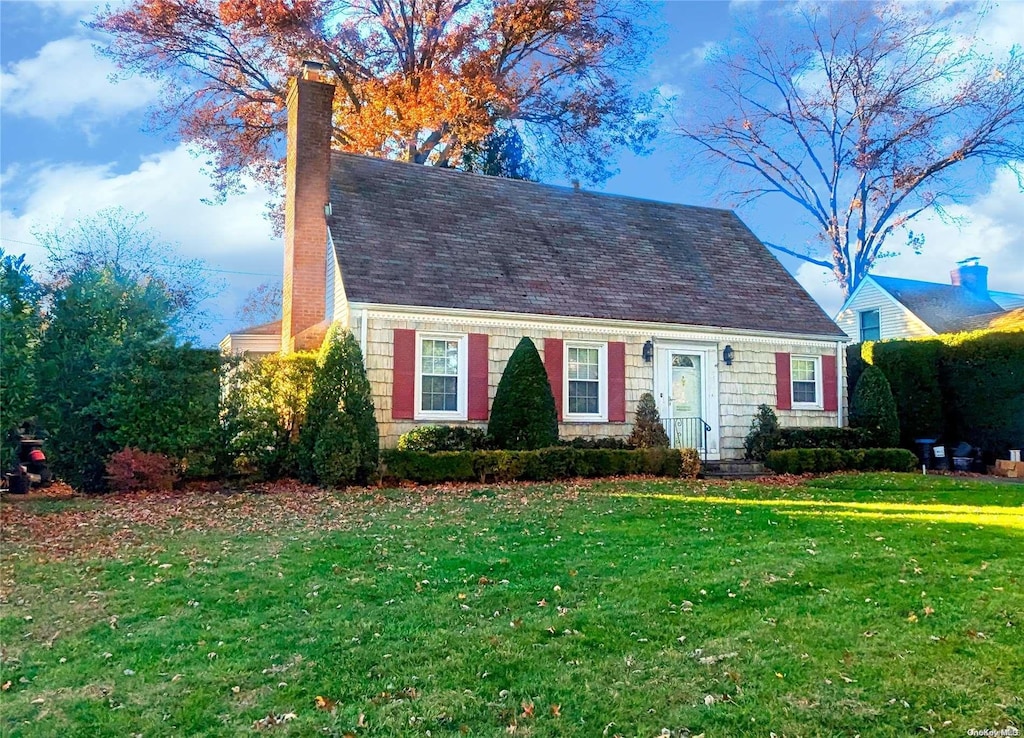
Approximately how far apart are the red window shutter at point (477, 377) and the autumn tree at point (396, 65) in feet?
38.0

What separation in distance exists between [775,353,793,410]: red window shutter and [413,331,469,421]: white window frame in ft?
25.4

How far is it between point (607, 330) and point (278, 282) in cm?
2191

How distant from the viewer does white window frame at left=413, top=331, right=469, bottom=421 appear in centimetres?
1430

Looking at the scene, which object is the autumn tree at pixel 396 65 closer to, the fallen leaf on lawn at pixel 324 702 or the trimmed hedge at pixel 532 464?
the trimmed hedge at pixel 532 464

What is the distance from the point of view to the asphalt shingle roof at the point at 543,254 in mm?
15133

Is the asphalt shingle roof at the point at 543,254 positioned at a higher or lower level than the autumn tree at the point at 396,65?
lower

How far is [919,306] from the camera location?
2659 centimetres

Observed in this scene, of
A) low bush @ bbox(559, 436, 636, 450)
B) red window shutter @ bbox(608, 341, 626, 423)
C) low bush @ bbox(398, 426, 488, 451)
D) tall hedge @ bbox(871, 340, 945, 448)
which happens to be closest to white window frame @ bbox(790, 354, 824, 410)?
tall hedge @ bbox(871, 340, 945, 448)

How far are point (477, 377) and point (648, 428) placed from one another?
3.74m

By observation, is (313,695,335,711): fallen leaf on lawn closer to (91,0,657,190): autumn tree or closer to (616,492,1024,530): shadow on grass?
(616,492,1024,530): shadow on grass

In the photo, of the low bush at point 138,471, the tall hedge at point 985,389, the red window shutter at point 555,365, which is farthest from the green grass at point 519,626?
the tall hedge at point 985,389

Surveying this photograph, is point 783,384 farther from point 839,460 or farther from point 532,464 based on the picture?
point 532,464

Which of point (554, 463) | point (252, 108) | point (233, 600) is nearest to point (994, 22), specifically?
point (554, 463)

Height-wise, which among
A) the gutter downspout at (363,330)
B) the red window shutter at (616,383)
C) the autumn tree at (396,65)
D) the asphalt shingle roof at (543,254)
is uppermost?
the autumn tree at (396,65)
